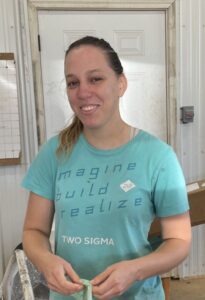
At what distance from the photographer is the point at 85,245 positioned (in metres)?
0.92

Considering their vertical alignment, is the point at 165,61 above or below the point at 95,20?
below

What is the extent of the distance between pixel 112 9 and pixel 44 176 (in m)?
1.75

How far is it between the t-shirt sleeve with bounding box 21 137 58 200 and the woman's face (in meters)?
0.15

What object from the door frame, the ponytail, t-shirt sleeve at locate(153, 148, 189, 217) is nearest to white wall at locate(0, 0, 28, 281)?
the door frame

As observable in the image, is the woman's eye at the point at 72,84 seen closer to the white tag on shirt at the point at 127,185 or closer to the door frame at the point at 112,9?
the white tag on shirt at the point at 127,185

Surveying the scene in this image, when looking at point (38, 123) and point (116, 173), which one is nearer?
point (116, 173)

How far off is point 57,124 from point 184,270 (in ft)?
5.03

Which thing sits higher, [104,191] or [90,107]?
[90,107]

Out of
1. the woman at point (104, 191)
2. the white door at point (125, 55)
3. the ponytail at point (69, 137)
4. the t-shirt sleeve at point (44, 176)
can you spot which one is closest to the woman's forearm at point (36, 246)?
the woman at point (104, 191)

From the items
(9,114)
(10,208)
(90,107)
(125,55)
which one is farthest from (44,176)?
(125,55)

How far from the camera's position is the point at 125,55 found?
2.44m

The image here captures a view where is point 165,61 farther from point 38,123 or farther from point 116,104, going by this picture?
point 116,104

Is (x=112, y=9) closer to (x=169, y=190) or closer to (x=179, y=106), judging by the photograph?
(x=179, y=106)

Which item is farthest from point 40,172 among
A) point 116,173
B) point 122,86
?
point 122,86
